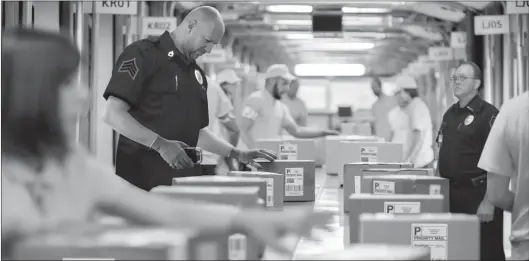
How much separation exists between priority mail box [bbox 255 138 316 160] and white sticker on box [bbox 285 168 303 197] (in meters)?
1.18

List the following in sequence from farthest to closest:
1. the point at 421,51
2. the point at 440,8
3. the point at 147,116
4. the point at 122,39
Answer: the point at 421,51 < the point at 440,8 < the point at 122,39 < the point at 147,116

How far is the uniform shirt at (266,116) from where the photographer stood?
7852mm

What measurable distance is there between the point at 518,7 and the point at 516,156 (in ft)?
18.9

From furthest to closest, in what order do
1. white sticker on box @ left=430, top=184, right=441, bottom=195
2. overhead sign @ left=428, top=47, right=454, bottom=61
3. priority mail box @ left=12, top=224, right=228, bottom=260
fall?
overhead sign @ left=428, top=47, right=454, bottom=61 < white sticker on box @ left=430, top=184, right=441, bottom=195 < priority mail box @ left=12, top=224, right=228, bottom=260

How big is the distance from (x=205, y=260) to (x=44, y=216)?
0.35 metres

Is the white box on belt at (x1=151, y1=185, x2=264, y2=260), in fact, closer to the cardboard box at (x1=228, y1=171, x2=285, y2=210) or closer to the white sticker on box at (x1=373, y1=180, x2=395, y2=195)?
the white sticker on box at (x1=373, y1=180, x2=395, y2=195)

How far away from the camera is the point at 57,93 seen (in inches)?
69.2

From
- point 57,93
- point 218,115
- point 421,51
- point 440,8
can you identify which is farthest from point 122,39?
point 421,51

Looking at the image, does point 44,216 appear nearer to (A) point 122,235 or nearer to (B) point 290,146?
(A) point 122,235

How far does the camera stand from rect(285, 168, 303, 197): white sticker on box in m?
3.98

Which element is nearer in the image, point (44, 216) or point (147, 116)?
point (44, 216)

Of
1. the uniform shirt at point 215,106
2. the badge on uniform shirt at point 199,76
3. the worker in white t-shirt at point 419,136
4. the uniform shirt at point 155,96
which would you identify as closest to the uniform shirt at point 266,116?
the uniform shirt at point 215,106

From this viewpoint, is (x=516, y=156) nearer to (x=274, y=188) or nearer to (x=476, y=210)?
(x=274, y=188)

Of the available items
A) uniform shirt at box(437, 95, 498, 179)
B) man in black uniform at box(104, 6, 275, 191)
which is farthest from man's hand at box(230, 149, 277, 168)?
uniform shirt at box(437, 95, 498, 179)
